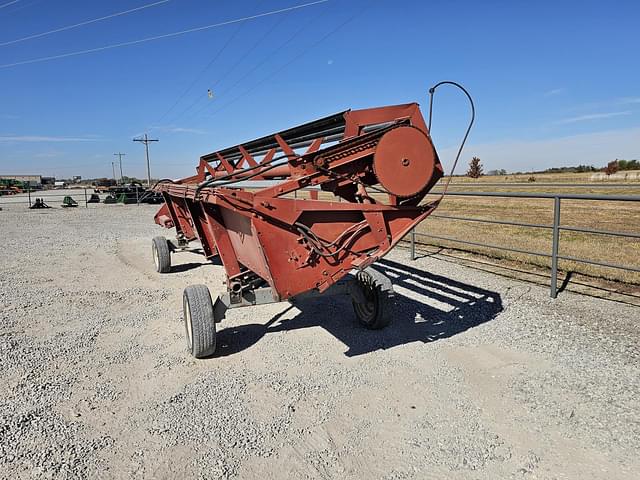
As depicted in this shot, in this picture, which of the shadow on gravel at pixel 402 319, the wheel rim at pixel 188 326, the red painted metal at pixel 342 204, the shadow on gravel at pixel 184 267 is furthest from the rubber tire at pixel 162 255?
the red painted metal at pixel 342 204

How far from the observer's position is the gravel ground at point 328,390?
256cm

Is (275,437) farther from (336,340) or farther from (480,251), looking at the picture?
(480,251)

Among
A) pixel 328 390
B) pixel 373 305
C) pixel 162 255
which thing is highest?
pixel 162 255

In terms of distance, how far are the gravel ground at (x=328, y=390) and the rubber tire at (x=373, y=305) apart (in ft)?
0.42

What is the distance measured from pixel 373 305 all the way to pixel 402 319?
600 millimetres

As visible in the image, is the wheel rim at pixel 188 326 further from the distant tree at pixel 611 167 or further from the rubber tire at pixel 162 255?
the distant tree at pixel 611 167

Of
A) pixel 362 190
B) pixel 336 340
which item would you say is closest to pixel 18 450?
pixel 336 340

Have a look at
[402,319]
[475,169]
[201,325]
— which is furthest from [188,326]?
[475,169]

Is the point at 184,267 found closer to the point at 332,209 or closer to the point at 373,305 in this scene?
the point at 373,305

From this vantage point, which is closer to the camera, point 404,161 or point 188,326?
point 404,161

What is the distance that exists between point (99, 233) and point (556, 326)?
1250 centimetres

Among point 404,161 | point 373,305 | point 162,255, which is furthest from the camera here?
point 162,255

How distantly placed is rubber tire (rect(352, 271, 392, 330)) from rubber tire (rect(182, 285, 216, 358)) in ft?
5.18

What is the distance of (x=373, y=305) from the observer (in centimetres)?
445
